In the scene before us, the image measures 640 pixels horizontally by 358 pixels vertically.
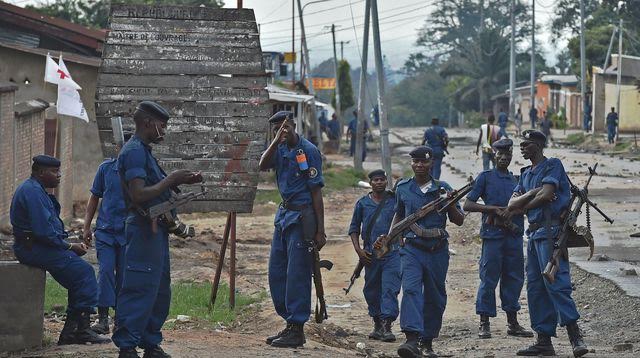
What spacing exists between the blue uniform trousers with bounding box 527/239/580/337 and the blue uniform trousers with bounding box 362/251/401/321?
1.59 metres

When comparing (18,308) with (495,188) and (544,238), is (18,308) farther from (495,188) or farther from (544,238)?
(495,188)

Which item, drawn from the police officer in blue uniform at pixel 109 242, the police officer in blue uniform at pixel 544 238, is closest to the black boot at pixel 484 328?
the police officer in blue uniform at pixel 544 238

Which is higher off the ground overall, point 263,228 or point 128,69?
point 128,69

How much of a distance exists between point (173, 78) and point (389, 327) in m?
3.15

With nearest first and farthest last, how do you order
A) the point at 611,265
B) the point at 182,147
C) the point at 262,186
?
the point at 182,147
the point at 611,265
the point at 262,186

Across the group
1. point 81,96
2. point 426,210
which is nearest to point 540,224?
point 426,210

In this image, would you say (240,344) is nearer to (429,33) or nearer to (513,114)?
(513,114)

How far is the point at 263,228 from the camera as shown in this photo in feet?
73.8

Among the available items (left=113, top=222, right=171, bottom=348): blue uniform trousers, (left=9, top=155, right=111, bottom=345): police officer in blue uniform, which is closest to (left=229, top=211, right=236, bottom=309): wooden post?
(left=9, top=155, right=111, bottom=345): police officer in blue uniform

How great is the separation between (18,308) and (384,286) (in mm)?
3738

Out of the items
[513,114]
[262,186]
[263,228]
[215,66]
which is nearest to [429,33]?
[513,114]

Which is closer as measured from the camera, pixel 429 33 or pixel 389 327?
pixel 389 327

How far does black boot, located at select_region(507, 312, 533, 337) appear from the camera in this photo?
457 inches

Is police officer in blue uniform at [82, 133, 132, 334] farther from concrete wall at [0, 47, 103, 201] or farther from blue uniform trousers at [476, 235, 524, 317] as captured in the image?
concrete wall at [0, 47, 103, 201]
